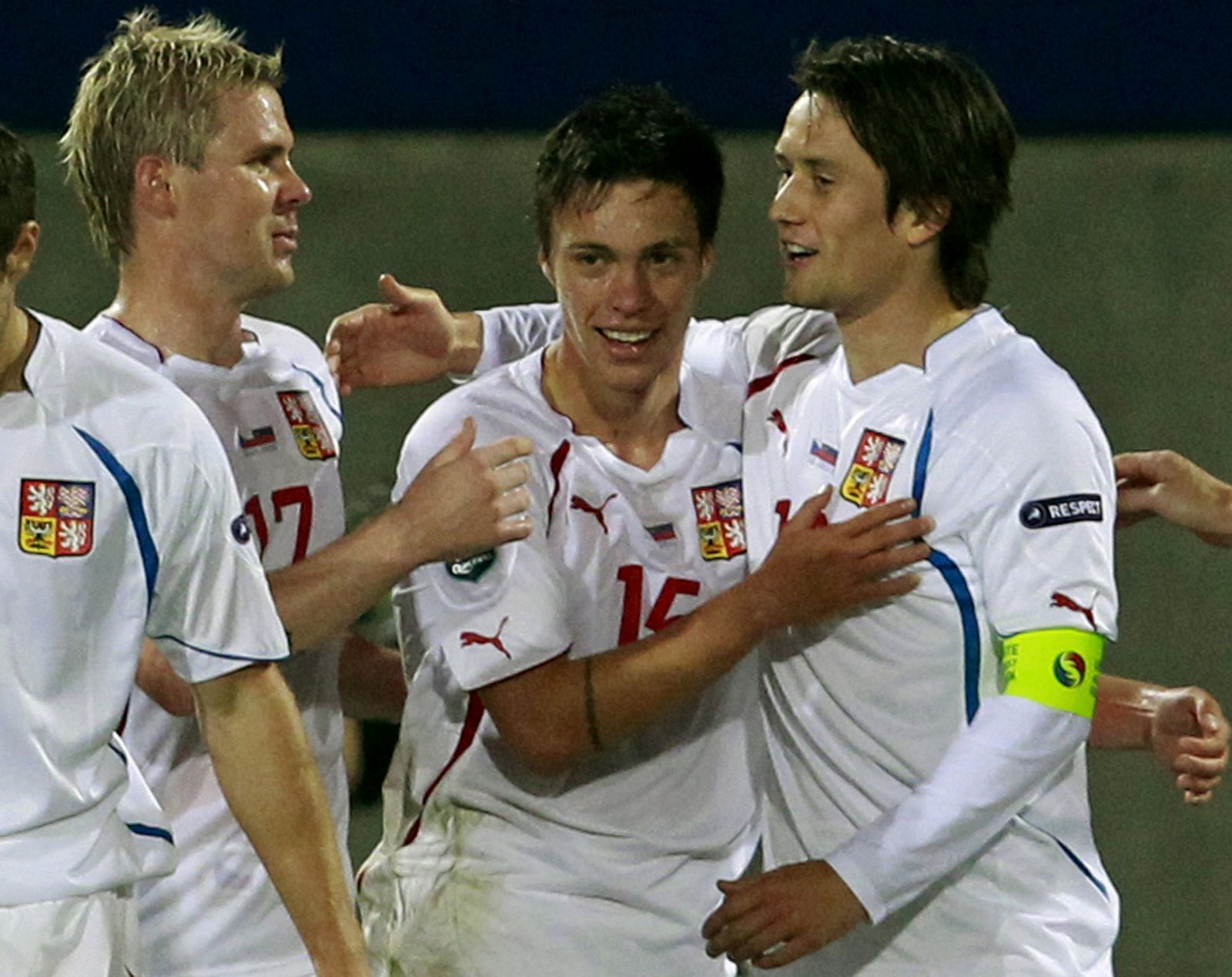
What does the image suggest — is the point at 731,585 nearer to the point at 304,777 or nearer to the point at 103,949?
the point at 304,777

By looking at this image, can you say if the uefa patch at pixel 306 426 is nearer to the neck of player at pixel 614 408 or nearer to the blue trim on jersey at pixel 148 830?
the neck of player at pixel 614 408

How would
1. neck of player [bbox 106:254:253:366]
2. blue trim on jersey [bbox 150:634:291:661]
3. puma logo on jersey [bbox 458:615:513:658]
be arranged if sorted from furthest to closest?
1. neck of player [bbox 106:254:253:366]
2. puma logo on jersey [bbox 458:615:513:658]
3. blue trim on jersey [bbox 150:634:291:661]

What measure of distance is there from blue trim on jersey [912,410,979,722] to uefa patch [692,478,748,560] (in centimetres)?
32

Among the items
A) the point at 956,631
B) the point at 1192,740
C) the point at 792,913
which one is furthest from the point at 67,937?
the point at 1192,740

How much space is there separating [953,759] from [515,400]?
0.77 metres

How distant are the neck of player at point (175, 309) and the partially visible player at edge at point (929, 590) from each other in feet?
2.58

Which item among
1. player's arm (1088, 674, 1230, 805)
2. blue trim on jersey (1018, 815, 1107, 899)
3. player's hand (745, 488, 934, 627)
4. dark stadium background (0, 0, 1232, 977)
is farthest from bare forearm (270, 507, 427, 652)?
dark stadium background (0, 0, 1232, 977)

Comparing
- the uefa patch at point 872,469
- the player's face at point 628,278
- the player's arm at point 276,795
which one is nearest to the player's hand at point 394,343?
the player's face at point 628,278

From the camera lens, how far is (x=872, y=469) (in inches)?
98.6

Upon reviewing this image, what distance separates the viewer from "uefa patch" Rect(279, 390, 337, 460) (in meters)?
2.95

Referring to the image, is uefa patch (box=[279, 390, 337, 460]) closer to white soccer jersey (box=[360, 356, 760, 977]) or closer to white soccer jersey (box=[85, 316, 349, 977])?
white soccer jersey (box=[85, 316, 349, 977])

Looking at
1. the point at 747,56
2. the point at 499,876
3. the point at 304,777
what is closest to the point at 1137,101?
the point at 747,56

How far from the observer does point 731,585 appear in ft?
8.69

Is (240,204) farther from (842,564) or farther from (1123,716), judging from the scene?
(1123,716)
